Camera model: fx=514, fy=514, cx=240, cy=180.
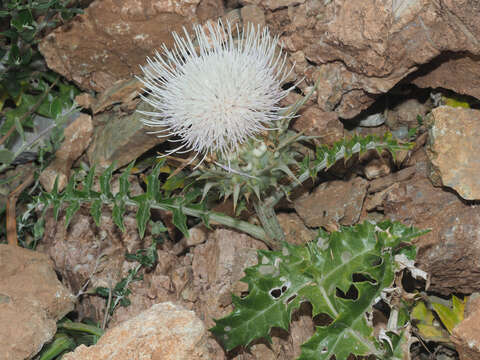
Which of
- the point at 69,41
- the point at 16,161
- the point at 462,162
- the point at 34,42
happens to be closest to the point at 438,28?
the point at 462,162

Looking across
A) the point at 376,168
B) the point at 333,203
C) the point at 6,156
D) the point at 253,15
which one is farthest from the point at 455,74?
the point at 6,156

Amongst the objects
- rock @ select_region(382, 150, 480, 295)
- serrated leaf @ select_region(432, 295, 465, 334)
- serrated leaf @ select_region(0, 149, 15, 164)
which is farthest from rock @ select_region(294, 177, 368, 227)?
serrated leaf @ select_region(0, 149, 15, 164)

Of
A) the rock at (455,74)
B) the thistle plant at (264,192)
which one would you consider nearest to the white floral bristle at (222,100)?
the thistle plant at (264,192)

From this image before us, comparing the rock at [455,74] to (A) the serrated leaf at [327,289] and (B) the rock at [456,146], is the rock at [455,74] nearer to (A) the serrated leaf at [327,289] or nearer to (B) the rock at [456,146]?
(B) the rock at [456,146]

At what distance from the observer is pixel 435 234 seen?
3.76 meters

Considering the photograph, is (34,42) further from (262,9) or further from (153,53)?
(262,9)

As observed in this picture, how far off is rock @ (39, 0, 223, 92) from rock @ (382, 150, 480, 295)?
2162mm

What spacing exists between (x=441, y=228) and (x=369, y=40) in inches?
57.0

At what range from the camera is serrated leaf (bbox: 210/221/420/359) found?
3.17 m

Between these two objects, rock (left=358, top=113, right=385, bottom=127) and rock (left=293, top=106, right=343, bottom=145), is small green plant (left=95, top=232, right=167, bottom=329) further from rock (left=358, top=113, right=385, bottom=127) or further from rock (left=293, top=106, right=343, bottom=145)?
rock (left=358, top=113, right=385, bottom=127)

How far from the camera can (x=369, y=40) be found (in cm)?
356

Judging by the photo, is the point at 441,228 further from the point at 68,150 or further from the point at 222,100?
the point at 68,150

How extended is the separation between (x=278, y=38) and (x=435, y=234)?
189cm

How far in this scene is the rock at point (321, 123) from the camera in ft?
12.8
